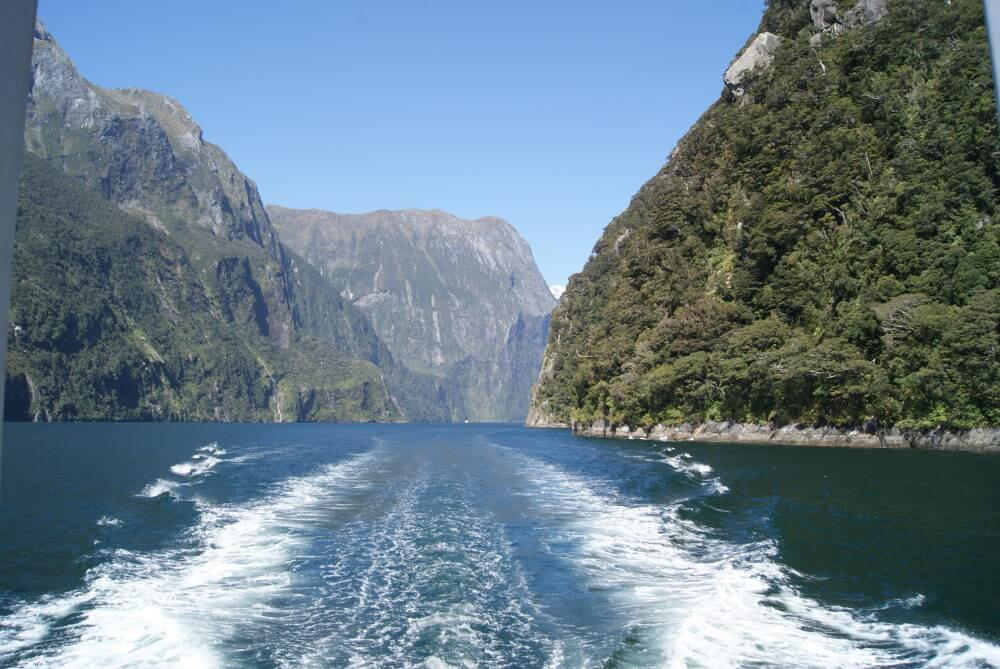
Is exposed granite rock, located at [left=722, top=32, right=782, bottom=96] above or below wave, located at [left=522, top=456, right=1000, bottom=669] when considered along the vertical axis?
above

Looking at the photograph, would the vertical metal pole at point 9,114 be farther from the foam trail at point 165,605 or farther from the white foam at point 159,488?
the white foam at point 159,488

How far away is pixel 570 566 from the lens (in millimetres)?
17047

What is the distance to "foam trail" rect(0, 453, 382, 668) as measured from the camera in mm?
11117

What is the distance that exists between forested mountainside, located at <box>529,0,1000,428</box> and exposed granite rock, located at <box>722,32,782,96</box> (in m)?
0.24

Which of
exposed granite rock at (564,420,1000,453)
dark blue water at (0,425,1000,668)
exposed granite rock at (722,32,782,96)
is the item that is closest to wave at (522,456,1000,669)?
dark blue water at (0,425,1000,668)

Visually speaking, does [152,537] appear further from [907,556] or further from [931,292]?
[931,292]

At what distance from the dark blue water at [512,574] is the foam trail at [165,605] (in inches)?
2.3

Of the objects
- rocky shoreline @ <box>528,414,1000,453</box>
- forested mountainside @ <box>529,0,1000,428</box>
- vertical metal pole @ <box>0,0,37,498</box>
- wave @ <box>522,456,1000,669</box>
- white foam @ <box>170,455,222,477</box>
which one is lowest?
white foam @ <box>170,455,222,477</box>

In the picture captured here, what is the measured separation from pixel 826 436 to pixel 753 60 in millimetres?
52239

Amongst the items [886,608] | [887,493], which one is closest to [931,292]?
[887,493]

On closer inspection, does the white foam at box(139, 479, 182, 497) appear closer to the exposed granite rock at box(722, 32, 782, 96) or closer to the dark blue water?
the dark blue water

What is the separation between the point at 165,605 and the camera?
1375 cm

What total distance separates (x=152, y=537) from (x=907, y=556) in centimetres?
2086

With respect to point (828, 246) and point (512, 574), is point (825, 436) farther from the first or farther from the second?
point (512, 574)
